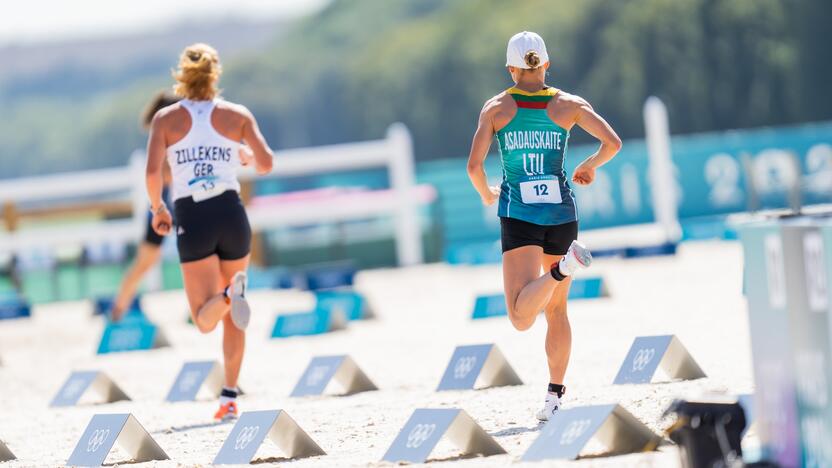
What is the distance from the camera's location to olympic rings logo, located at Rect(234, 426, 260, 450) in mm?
6242

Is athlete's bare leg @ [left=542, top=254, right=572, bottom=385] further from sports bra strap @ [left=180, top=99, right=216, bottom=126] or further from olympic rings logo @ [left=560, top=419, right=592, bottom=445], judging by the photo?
sports bra strap @ [left=180, top=99, right=216, bottom=126]

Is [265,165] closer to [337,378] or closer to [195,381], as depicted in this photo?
[337,378]

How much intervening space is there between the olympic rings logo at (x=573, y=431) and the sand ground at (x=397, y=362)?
86mm

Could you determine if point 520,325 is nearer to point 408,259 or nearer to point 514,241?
point 514,241

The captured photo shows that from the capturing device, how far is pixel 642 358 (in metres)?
7.48

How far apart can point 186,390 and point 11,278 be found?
11053mm

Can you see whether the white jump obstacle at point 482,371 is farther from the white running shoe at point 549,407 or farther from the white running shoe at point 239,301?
the white running shoe at point 549,407

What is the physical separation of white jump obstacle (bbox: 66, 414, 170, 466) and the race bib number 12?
1792 millimetres

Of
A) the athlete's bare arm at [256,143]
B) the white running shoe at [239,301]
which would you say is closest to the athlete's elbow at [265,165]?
the athlete's bare arm at [256,143]

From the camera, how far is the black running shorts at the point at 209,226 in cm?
766

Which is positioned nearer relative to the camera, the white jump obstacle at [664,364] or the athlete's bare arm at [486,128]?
the athlete's bare arm at [486,128]

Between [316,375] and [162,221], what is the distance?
4.41 ft

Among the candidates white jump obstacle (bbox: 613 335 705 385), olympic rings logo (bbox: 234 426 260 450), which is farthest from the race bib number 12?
olympic rings logo (bbox: 234 426 260 450)

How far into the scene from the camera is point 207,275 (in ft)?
25.3
